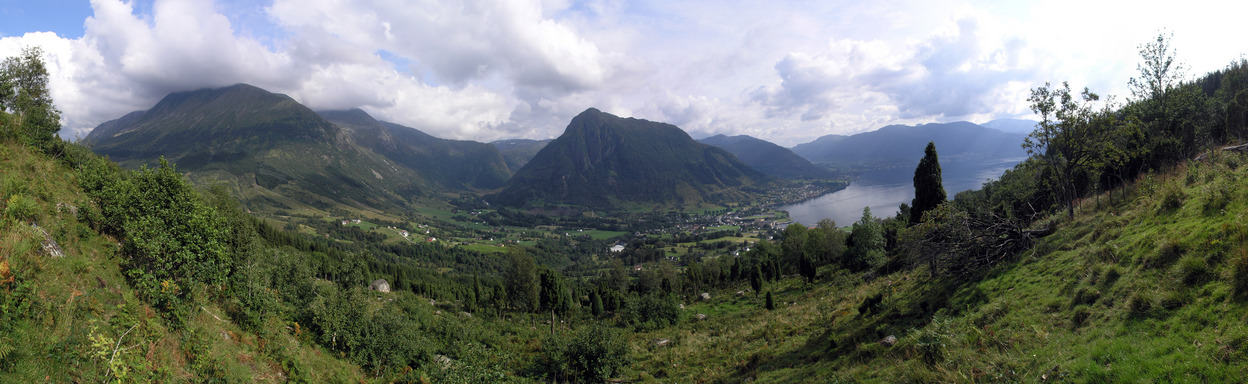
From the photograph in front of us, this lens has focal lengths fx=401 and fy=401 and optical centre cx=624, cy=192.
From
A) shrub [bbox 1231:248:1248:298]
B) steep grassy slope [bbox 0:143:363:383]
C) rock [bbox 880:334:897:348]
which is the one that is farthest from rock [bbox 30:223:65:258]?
shrub [bbox 1231:248:1248:298]

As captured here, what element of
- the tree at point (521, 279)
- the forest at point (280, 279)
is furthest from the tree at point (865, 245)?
the tree at point (521, 279)

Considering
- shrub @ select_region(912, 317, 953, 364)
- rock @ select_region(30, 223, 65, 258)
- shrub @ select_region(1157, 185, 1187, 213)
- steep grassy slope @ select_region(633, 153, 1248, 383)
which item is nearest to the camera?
steep grassy slope @ select_region(633, 153, 1248, 383)

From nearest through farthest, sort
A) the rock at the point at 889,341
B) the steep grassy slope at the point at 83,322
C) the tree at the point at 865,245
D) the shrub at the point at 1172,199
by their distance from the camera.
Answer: the steep grassy slope at the point at 83,322, the shrub at the point at 1172,199, the rock at the point at 889,341, the tree at the point at 865,245

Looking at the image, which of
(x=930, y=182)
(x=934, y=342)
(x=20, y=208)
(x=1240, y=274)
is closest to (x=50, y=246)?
(x=20, y=208)

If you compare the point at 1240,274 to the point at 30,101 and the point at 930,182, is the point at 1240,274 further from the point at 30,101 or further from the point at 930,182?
the point at 30,101

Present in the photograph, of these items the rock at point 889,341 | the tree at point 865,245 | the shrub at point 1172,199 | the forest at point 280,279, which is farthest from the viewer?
the tree at point 865,245

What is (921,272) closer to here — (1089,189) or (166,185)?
(1089,189)

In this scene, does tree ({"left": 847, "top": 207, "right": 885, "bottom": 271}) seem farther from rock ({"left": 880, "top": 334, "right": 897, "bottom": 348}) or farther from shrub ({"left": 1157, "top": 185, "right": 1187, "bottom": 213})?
rock ({"left": 880, "top": 334, "right": 897, "bottom": 348})

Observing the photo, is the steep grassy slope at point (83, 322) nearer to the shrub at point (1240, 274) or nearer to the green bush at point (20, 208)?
the green bush at point (20, 208)
